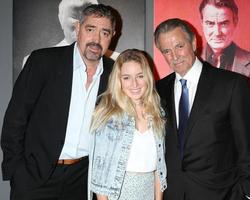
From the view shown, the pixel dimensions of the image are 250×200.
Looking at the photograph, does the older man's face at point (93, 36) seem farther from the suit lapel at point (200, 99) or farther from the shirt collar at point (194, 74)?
the suit lapel at point (200, 99)

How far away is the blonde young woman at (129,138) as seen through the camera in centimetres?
198

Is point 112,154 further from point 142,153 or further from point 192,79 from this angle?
point 192,79

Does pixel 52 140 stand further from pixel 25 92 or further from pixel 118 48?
pixel 118 48

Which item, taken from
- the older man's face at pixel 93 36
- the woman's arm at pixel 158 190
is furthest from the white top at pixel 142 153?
the older man's face at pixel 93 36

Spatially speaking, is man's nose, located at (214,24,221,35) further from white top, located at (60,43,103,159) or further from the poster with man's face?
white top, located at (60,43,103,159)

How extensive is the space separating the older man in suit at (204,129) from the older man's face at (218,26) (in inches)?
31.2

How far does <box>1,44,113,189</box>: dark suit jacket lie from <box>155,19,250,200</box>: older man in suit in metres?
0.76

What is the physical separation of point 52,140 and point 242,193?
4.42ft

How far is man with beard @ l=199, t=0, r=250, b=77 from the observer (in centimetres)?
284

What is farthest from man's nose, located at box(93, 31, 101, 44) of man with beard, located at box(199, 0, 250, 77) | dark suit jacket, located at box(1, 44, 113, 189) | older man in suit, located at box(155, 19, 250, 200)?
man with beard, located at box(199, 0, 250, 77)

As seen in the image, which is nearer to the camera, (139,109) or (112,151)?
(112,151)

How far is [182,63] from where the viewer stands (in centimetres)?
212

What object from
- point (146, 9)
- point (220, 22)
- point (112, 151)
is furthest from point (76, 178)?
point (220, 22)

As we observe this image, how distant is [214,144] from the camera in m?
2.00
